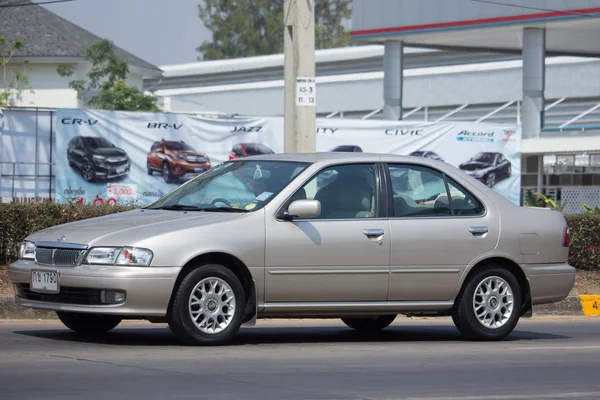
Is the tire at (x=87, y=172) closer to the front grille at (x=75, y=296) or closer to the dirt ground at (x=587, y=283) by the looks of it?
the dirt ground at (x=587, y=283)

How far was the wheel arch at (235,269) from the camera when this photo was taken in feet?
29.6

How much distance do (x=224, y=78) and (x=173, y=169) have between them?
3443cm

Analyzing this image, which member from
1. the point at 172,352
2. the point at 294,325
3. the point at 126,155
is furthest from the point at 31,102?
the point at 172,352

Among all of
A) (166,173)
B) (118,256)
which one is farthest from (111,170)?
(118,256)

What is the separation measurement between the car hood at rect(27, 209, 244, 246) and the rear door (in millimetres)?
1516

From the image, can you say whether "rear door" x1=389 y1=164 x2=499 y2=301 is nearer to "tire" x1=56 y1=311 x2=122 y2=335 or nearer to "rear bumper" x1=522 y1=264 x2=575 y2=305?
"rear bumper" x1=522 y1=264 x2=575 y2=305

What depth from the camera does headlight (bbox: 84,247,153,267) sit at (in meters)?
8.75

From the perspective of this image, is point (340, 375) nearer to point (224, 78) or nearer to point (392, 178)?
point (392, 178)

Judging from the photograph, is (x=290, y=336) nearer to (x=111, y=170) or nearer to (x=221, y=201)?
(x=221, y=201)

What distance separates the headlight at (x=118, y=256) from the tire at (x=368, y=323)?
9.65 feet

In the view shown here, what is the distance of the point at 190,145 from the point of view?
21562 mm

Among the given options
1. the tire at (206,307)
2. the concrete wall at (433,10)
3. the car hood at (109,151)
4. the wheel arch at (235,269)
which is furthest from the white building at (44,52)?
the tire at (206,307)

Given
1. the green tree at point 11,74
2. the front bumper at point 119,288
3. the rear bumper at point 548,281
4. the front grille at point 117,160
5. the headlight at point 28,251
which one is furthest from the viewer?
the green tree at point 11,74

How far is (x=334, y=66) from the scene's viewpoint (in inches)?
2052
